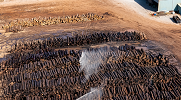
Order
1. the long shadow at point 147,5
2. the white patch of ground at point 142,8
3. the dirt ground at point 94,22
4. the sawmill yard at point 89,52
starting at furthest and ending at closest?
the long shadow at point 147,5
the white patch of ground at point 142,8
the dirt ground at point 94,22
the sawmill yard at point 89,52

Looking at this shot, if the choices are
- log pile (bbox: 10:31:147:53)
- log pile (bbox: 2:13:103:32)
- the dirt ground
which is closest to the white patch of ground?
the dirt ground

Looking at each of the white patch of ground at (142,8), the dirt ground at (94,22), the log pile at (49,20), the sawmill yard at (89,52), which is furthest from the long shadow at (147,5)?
the log pile at (49,20)

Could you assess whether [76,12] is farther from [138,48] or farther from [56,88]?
[56,88]

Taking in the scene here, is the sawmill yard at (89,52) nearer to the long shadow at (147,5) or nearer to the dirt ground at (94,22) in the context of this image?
the dirt ground at (94,22)

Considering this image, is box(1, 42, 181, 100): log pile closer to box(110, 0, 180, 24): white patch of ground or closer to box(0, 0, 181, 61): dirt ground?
box(0, 0, 181, 61): dirt ground

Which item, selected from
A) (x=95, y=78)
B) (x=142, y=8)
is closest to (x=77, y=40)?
(x=95, y=78)

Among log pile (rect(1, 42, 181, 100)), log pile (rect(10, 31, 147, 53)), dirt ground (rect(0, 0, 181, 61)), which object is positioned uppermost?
dirt ground (rect(0, 0, 181, 61))

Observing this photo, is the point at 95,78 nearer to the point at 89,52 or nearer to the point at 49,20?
the point at 89,52
